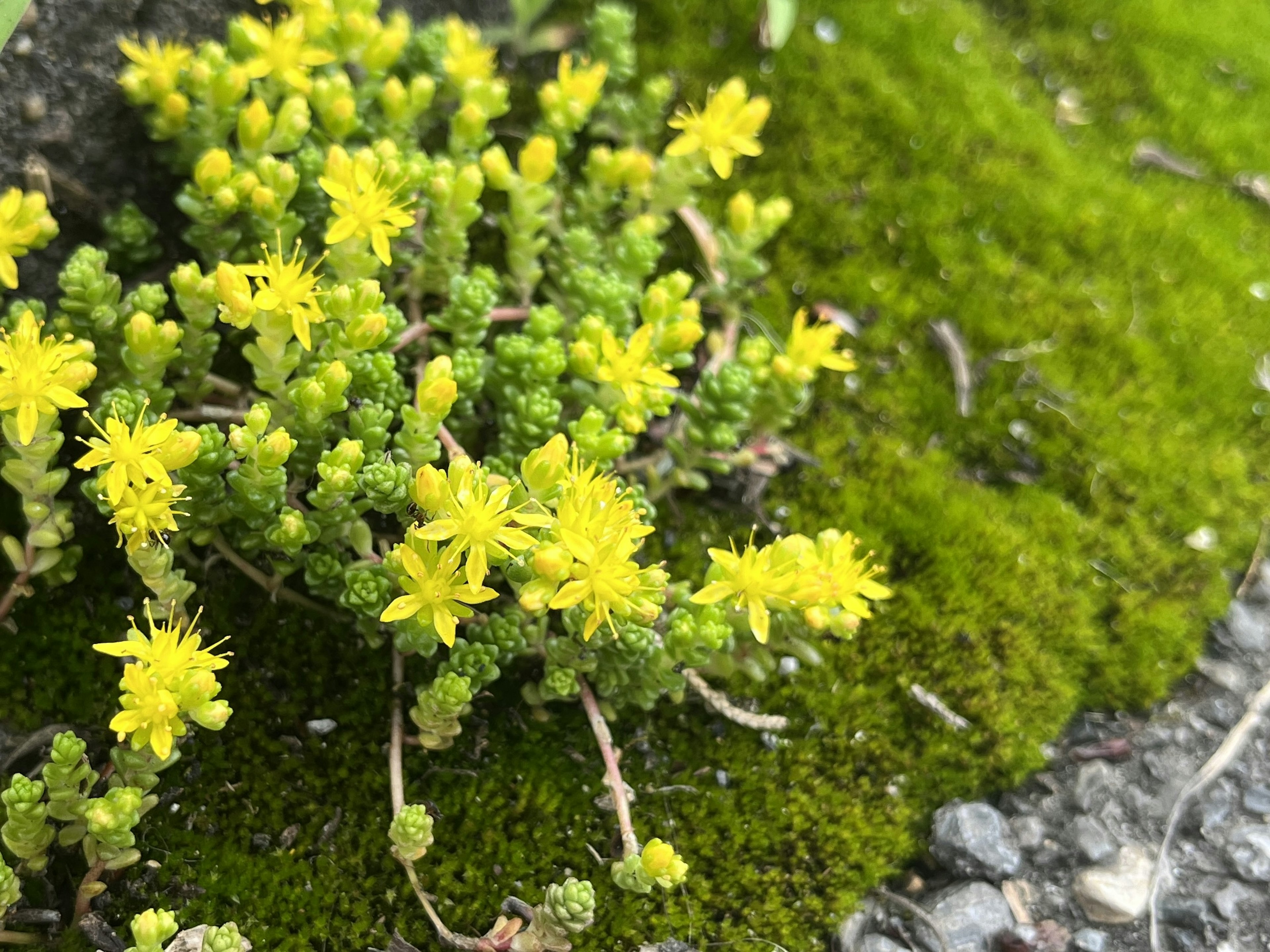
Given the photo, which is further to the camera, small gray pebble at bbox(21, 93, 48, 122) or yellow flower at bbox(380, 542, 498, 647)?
small gray pebble at bbox(21, 93, 48, 122)

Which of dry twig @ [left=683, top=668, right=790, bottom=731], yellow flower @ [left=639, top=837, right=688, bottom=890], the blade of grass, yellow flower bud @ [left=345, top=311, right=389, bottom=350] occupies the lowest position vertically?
dry twig @ [left=683, top=668, right=790, bottom=731]

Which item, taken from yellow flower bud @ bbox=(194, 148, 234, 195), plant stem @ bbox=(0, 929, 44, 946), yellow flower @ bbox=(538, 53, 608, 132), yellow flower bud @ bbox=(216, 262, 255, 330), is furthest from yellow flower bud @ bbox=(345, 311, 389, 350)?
plant stem @ bbox=(0, 929, 44, 946)

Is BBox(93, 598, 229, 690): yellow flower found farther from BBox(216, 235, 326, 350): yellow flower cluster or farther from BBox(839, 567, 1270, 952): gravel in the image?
BBox(839, 567, 1270, 952): gravel

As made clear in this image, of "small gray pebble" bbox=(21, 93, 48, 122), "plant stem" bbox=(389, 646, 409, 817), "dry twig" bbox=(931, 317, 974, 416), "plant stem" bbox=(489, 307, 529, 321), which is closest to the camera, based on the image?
"plant stem" bbox=(389, 646, 409, 817)

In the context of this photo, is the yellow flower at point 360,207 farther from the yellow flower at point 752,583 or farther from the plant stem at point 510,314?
the yellow flower at point 752,583

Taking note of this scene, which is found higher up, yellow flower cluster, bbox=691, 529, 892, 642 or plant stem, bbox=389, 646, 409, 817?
yellow flower cluster, bbox=691, 529, 892, 642

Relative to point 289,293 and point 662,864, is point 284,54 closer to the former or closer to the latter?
point 289,293

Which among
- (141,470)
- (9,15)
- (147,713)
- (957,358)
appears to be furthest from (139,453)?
(957,358)

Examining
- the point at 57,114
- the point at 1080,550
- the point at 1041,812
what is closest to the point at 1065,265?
the point at 1080,550
